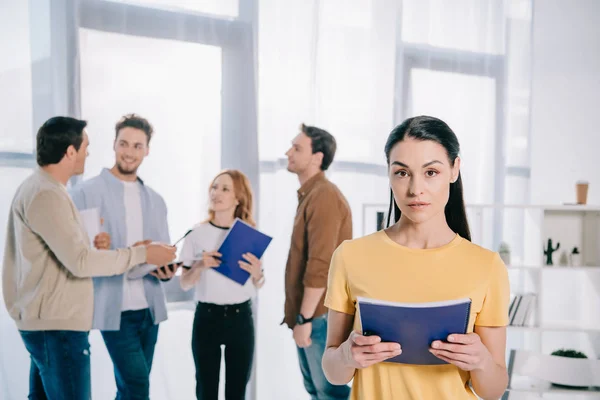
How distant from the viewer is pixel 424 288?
1240 mm

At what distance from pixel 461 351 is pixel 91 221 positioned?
2102 mm

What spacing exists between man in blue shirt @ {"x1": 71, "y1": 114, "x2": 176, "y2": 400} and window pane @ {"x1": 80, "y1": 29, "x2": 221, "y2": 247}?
356 mm

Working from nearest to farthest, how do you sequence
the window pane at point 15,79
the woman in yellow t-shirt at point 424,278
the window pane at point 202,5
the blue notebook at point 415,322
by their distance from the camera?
1. the blue notebook at point 415,322
2. the woman in yellow t-shirt at point 424,278
3. the window pane at point 15,79
4. the window pane at point 202,5

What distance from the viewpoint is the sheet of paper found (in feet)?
9.18

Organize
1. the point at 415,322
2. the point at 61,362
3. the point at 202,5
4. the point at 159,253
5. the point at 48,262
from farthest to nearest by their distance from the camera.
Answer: the point at 202,5, the point at 159,253, the point at 48,262, the point at 61,362, the point at 415,322

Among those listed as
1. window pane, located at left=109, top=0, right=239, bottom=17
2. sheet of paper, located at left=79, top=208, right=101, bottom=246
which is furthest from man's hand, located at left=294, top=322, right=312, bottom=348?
window pane, located at left=109, top=0, right=239, bottom=17

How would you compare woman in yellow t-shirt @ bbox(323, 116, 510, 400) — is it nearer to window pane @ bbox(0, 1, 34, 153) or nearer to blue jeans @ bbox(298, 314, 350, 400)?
blue jeans @ bbox(298, 314, 350, 400)

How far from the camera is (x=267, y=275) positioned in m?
3.76

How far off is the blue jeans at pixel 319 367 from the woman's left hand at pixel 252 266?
1.17 ft

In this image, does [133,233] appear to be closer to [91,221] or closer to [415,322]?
[91,221]

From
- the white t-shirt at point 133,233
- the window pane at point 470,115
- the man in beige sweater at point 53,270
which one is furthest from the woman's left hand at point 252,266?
the window pane at point 470,115

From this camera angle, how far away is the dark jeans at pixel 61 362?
242 centimetres

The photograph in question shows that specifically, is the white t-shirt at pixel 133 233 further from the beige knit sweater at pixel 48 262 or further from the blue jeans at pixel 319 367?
the blue jeans at pixel 319 367

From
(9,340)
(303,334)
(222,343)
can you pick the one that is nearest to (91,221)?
(222,343)
